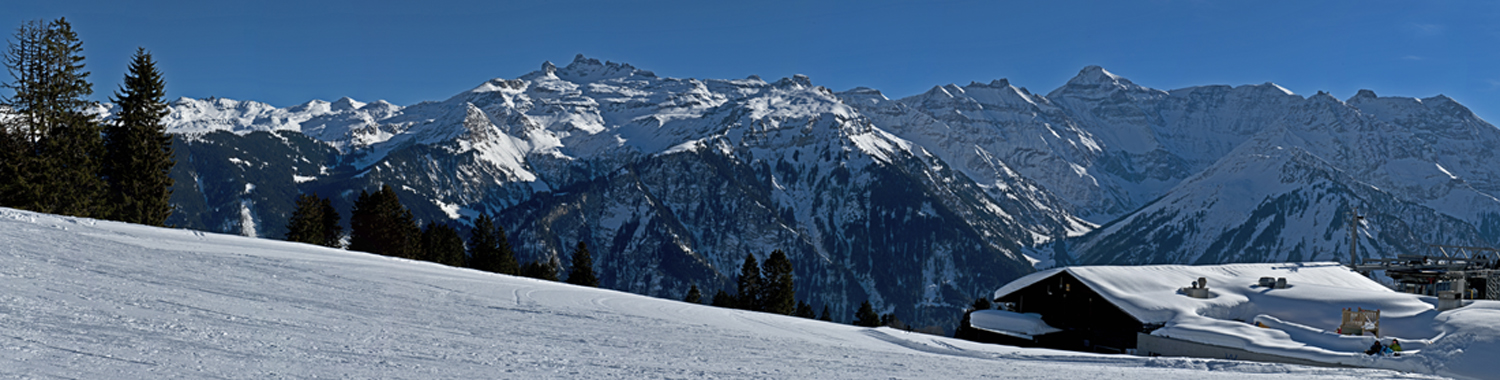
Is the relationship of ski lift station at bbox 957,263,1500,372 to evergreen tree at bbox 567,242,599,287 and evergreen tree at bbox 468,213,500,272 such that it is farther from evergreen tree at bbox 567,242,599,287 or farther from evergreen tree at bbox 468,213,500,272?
evergreen tree at bbox 468,213,500,272

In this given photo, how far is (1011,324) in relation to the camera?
135ft

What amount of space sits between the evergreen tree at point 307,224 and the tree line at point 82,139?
17690mm

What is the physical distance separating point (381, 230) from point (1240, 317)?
6988 centimetres

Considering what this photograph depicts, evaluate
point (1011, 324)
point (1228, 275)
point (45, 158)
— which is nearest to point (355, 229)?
point (45, 158)

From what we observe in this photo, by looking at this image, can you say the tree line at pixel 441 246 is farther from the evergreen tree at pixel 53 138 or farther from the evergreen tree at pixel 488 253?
the evergreen tree at pixel 53 138

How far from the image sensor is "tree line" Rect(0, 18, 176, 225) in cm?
5059

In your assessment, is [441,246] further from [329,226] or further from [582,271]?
[582,271]

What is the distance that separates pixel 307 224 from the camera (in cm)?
7706

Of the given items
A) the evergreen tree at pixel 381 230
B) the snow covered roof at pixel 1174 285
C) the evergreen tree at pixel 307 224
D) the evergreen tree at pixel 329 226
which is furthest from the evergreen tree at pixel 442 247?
the snow covered roof at pixel 1174 285

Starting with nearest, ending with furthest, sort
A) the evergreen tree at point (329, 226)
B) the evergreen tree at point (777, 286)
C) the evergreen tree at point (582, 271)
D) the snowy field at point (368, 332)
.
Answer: the snowy field at point (368, 332)
the evergreen tree at point (329, 226)
the evergreen tree at point (777, 286)
the evergreen tree at point (582, 271)

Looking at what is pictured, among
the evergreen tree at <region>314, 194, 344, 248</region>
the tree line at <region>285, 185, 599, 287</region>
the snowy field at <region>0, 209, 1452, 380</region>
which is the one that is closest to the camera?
the snowy field at <region>0, 209, 1452, 380</region>

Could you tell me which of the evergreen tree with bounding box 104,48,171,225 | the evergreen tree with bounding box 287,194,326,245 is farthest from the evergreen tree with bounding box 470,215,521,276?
the evergreen tree with bounding box 104,48,171,225

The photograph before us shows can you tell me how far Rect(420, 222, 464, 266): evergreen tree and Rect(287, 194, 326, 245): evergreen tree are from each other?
11.3m

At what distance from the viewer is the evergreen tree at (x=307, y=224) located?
7581 centimetres
